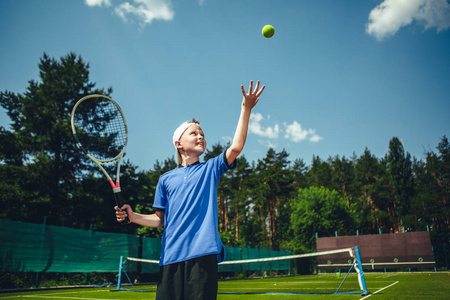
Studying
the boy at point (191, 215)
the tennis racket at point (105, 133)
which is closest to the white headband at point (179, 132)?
the boy at point (191, 215)

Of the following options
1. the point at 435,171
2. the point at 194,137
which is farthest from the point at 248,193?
the point at 194,137

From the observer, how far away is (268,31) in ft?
19.3

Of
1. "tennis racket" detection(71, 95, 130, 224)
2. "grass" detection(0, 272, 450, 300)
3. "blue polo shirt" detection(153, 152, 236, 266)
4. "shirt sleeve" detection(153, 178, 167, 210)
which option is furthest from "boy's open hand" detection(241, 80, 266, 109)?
"grass" detection(0, 272, 450, 300)

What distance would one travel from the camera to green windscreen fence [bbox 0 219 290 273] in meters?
11.6

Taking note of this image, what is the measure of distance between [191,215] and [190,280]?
1.51 ft

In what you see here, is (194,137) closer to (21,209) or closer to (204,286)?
(204,286)

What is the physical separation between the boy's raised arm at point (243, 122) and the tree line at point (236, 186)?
19385 millimetres

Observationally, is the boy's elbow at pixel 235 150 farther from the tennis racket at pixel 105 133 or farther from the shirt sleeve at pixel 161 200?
the tennis racket at pixel 105 133

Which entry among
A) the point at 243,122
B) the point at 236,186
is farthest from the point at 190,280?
the point at 236,186

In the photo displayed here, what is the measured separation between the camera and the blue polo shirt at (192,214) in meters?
2.37

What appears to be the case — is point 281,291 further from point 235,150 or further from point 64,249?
point 235,150

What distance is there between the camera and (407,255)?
82.6ft

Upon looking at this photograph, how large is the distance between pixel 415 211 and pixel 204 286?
55.1 meters

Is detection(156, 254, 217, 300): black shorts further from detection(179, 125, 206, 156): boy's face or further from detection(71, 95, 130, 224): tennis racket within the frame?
detection(71, 95, 130, 224): tennis racket
